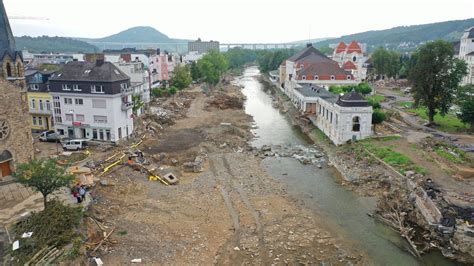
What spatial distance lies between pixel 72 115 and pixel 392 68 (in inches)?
3121

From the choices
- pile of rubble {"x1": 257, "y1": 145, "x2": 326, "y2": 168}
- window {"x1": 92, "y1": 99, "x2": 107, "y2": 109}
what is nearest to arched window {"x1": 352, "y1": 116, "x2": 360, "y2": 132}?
pile of rubble {"x1": 257, "y1": 145, "x2": 326, "y2": 168}

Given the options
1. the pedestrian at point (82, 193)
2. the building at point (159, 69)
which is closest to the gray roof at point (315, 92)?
the building at point (159, 69)

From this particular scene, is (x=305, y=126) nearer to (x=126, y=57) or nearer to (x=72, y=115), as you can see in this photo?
(x=72, y=115)

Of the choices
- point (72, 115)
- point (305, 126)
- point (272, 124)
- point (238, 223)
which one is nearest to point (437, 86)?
point (305, 126)

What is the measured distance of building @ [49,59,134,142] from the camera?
38312 millimetres

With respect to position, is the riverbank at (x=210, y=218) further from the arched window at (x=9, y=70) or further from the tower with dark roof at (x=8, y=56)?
the arched window at (x=9, y=70)

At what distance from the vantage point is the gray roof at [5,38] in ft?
84.4

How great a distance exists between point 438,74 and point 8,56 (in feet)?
141

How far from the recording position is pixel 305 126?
53.5m

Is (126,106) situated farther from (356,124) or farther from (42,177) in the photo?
(356,124)

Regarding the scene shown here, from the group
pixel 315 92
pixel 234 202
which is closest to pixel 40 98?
pixel 234 202

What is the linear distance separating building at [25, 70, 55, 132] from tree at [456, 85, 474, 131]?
147 feet

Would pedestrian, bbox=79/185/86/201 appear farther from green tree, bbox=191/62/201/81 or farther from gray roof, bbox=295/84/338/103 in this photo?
green tree, bbox=191/62/201/81

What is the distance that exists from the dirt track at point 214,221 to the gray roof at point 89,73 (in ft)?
35.2
